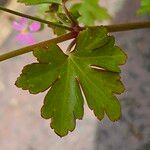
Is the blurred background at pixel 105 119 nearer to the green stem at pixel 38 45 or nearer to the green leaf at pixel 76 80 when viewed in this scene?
the green leaf at pixel 76 80

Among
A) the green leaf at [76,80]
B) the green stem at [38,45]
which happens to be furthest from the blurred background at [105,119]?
the green stem at [38,45]

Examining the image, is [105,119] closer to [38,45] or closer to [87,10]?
[87,10]

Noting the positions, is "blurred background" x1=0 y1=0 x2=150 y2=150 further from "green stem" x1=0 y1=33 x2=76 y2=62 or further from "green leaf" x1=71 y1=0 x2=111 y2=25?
"green stem" x1=0 y1=33 x2=76 y2=62

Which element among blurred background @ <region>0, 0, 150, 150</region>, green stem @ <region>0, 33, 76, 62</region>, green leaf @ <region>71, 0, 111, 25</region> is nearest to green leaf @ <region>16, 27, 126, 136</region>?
green stem @ <region>0, 33, 76, 62</region>

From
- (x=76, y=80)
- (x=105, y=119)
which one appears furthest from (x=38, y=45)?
→ (x=105, y=119)

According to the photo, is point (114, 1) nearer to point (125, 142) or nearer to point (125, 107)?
point (125, 107)
